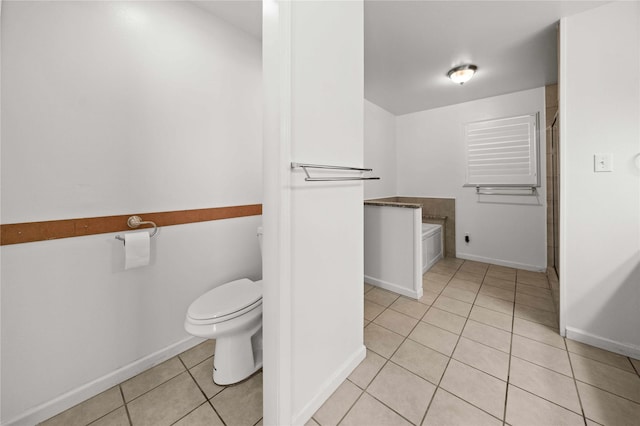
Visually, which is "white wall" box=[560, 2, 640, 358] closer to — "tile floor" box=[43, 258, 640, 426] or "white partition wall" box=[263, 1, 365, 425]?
"tile floor" box=[43, 258, 640, 426]

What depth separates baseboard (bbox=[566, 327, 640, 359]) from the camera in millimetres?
1592

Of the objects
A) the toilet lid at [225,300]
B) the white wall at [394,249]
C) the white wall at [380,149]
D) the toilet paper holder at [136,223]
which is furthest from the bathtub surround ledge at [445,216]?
the toilet paper holder at [136,223]

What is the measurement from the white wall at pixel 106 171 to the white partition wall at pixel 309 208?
0.96 metres

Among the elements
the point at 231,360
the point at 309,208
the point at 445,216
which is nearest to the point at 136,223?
the point at 231,360

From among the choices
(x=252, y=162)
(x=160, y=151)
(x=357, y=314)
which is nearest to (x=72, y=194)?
(x=160, y=151)

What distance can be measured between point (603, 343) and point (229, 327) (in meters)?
2.50

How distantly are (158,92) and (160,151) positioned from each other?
372 millimetres

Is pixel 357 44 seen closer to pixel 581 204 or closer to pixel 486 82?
pixel 581 204

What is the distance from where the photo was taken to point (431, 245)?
3379 mm

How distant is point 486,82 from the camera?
2.88m

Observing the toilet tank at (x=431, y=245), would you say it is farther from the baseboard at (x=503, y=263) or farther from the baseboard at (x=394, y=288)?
the baseboard at (x=394, y=288)

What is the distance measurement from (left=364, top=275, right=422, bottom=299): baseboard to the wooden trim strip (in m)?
1.77

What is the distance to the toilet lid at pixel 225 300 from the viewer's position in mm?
1333

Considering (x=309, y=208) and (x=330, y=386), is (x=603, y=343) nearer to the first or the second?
(x=330, y=386)
